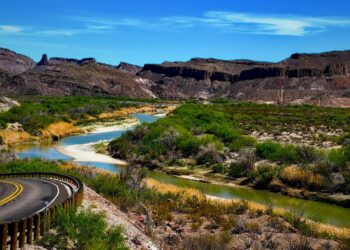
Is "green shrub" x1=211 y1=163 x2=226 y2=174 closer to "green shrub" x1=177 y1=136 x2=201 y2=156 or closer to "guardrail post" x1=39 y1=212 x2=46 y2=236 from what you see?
"green shrub" x1=177 y1=136 x2=201 y2=156

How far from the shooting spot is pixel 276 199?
2870 centimetres

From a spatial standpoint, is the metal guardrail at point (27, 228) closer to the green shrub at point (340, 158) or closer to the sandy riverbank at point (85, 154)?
the green shrub at point (340, 158)

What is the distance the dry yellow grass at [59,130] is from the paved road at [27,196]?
3566 cm

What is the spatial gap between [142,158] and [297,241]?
86.4ft

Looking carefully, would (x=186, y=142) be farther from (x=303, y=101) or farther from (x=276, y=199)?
(x=303, y=101)

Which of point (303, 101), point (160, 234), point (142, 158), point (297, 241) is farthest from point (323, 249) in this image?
point (303, 101)

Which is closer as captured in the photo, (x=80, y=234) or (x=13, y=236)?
(x=13, y=236)

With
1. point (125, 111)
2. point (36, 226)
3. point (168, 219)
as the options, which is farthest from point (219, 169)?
point (125, 111)

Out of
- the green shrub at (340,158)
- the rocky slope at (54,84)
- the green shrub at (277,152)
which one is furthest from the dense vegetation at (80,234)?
the rocky slope at (54,84)

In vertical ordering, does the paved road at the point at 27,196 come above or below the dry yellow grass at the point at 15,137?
above

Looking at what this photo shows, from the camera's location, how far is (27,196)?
1828cm

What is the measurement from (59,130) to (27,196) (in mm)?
44769

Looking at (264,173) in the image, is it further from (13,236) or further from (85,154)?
(13,236)

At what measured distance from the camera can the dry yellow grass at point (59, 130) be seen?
58125 mm
